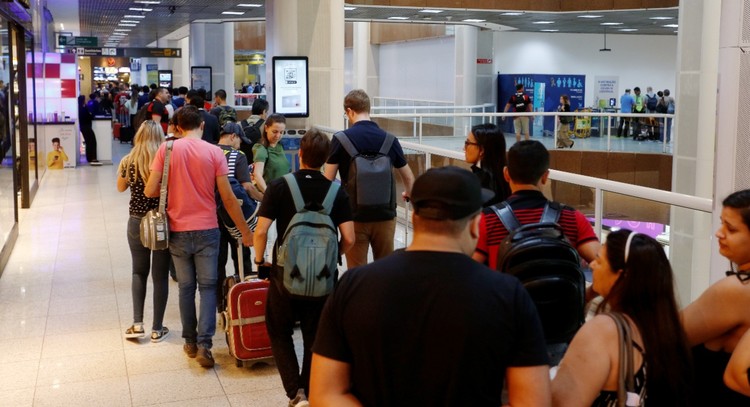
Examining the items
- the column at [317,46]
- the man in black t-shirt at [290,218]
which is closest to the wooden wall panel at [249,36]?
the column at [317,46]

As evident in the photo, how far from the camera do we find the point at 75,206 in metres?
14.1

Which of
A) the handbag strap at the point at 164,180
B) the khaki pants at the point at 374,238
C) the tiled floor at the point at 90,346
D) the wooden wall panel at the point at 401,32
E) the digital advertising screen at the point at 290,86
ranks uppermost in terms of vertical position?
the wooden wall panel at the point at 401,32

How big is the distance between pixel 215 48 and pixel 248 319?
83.0ft

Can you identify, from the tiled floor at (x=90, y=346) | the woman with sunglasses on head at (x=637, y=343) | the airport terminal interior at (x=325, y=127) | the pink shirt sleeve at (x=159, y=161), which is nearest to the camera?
the woman with sunglasses on head at (x=637, y=343)

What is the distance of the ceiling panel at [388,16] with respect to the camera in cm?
2242

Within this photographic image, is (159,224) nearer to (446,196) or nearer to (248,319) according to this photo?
(248,319)

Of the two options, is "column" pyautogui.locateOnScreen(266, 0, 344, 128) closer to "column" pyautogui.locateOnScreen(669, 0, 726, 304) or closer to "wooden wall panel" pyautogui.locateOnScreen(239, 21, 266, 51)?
"column" pyautogui.locateOnScreen(669, 0, 726, 304)

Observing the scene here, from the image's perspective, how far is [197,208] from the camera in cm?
607

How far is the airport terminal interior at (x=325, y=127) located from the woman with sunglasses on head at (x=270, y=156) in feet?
4.07

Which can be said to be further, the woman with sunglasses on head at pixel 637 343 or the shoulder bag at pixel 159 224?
the shoulder bag at pixel 159 224

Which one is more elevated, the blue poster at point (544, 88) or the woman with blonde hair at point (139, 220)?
the blue poster at point (544, 88)

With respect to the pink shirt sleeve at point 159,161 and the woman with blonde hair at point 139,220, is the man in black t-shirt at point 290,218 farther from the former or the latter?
the woman with blonde hair at point 139,220

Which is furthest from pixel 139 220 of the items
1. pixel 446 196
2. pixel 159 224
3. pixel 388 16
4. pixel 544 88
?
pixel 544 88

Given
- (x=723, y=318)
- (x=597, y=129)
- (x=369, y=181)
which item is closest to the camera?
(x=723, y=318)
